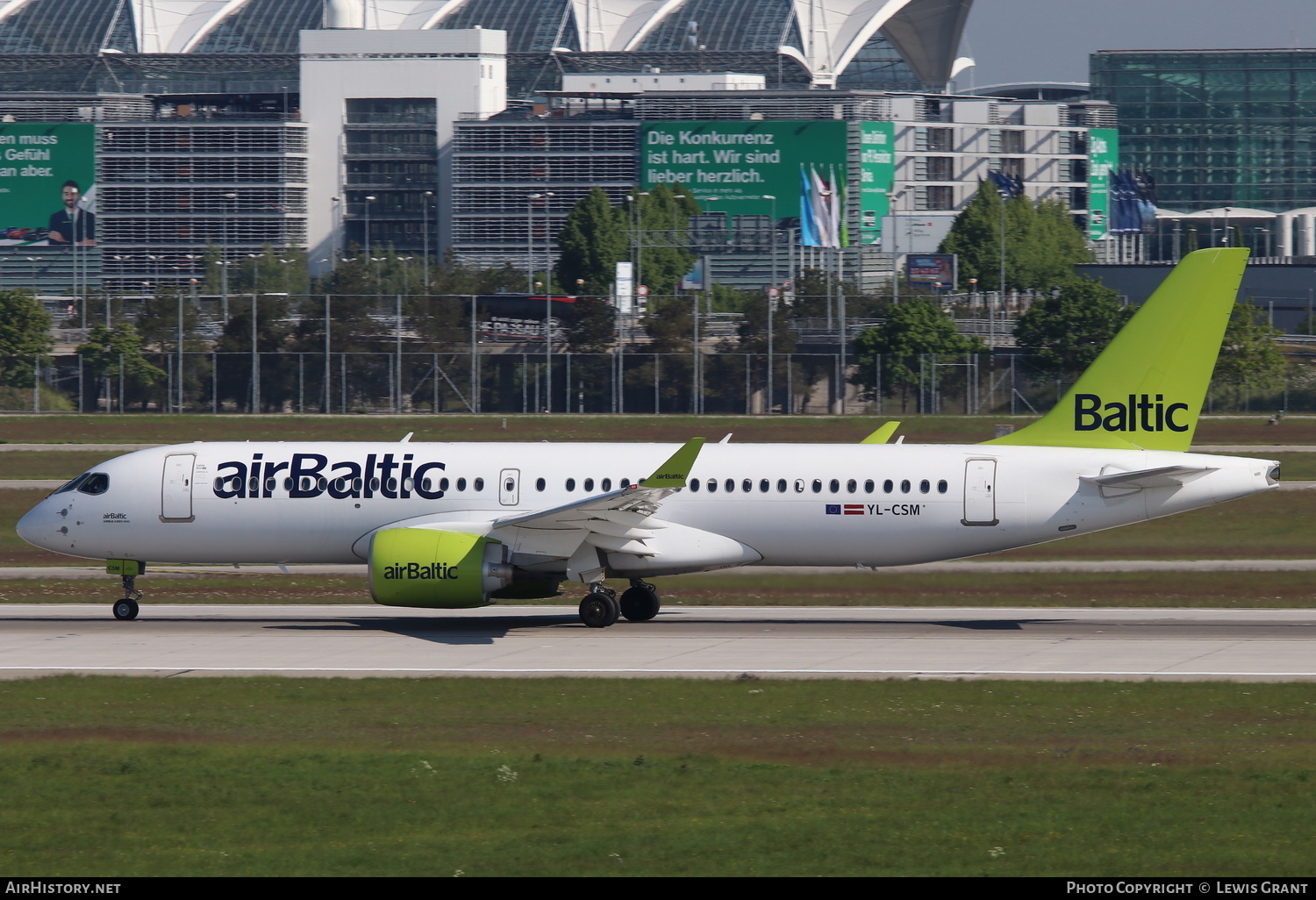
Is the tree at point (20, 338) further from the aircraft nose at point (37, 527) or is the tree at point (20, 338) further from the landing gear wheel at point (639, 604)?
the landing gear wheel at point (639, 604)

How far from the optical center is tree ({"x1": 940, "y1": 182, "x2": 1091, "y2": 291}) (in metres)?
155

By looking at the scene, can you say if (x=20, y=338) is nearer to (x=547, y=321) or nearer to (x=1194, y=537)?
(x=547, y=321)

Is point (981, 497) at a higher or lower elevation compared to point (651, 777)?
higher

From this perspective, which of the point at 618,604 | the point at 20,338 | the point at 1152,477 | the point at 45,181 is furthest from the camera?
the point at 45,181

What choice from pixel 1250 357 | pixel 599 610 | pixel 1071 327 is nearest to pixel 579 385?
pixel 1071 327

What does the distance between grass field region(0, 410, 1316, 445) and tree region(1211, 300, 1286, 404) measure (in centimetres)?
852

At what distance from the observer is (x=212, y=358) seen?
9862 cm

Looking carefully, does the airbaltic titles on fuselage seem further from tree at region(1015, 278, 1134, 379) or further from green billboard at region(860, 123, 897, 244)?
green billboard at region(860, 123, 897, 244)

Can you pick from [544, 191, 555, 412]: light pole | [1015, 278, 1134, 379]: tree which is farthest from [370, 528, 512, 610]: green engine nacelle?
[1015, 278, 1134, 379]: tree

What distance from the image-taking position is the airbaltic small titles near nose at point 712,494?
34.1 metres

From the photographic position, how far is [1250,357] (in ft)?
324

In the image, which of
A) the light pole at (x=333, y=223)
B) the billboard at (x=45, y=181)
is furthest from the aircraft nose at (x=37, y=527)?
the light pole at (x=333, y=223)

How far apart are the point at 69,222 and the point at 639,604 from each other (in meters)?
156
